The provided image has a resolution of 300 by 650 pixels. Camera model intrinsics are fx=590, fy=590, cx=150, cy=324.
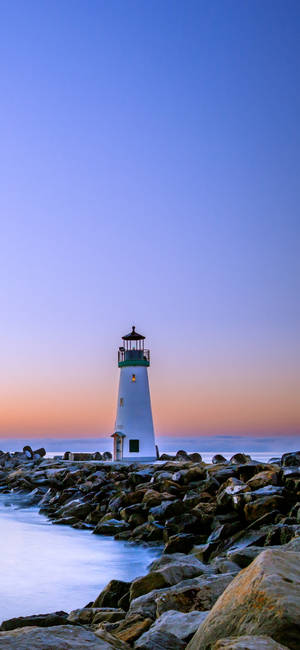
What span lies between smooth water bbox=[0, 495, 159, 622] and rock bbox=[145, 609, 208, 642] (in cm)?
441

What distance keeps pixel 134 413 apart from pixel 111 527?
15.5 meters

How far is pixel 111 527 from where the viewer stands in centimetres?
1228

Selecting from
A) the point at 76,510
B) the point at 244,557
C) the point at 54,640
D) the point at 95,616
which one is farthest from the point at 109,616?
the point at 76,510

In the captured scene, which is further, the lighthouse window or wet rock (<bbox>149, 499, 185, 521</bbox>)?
the lighthouse window

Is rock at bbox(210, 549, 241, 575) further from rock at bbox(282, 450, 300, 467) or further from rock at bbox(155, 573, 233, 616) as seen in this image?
rock at bbox(282, 450, 300, 467)

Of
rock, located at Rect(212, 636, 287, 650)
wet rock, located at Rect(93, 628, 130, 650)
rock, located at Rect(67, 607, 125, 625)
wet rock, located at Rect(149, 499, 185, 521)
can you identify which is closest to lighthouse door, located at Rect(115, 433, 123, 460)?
wet rock, located at Rect(149, 499, 185, 521)

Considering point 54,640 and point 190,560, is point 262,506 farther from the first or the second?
point 54,640

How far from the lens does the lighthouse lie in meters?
27.5

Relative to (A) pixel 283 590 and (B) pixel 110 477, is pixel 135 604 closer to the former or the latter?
(A) pixel 283 590

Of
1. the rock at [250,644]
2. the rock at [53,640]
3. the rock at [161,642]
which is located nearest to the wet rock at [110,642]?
Result: the rock at [53,640]

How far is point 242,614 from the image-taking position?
307 centimetres

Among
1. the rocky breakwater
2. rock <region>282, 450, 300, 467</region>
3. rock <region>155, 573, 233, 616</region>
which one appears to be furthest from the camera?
rock <region>282, 450, 300, 467</region>

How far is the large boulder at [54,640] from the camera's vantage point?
312cm

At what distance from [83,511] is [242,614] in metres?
12.7
